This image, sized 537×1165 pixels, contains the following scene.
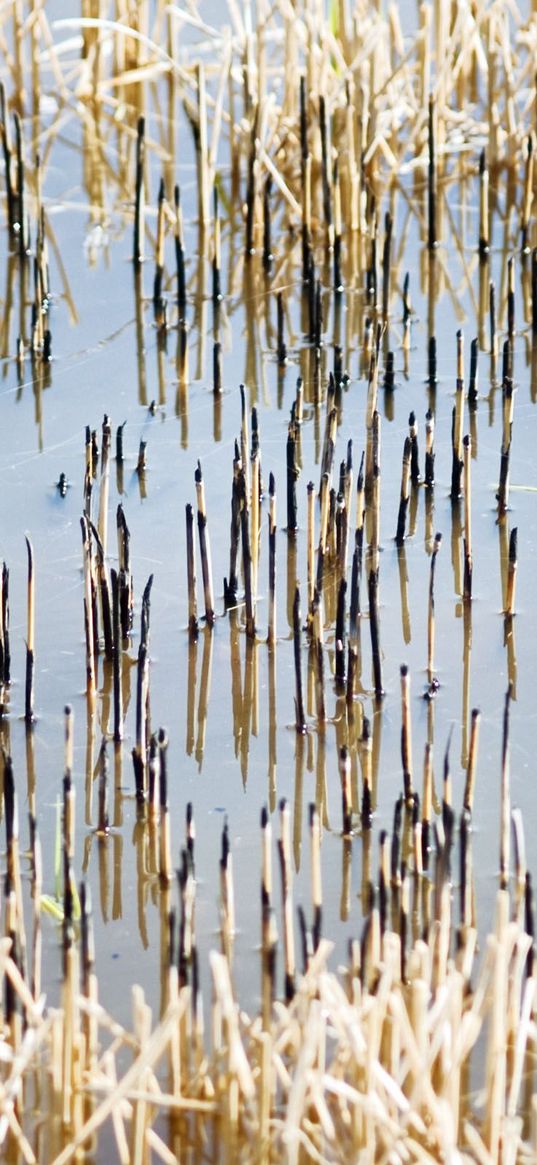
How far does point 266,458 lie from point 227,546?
50 centimetres

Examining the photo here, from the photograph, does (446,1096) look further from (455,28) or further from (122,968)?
(455,28)

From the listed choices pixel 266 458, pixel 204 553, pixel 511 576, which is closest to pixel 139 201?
pixel 266 458

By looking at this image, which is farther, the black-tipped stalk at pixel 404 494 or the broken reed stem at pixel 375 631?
the black-tipped stalk at pixel 404 494

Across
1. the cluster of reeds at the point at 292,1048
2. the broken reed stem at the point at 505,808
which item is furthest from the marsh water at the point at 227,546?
the cluster of reeds at the point at 292,1048

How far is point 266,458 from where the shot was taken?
429 cm

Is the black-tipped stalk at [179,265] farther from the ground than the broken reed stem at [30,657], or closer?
farther from the ground

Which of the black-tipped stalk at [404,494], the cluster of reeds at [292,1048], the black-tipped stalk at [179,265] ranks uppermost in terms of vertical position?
the black-tipped stalk at [179,265]

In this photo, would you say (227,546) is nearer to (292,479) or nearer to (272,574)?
(292,479)

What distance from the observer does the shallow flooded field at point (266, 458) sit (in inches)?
115

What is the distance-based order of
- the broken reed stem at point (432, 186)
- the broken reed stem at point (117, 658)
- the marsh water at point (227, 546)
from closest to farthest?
1. the marsh water at point (227, 546)
2. the broken reed stem at point (117, 658)
3. the broken reed stem at point (432, 186)

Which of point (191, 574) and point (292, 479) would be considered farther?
point (292, 479)

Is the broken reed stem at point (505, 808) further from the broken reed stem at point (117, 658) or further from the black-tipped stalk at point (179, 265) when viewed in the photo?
the black-tipped stalk at point (179, 265)

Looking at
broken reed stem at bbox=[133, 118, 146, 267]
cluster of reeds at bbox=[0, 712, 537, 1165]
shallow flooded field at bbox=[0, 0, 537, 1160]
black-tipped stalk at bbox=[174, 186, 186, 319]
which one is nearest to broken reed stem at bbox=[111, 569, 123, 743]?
shallow flooded field at bbox=[0, 0, 537, 1160]

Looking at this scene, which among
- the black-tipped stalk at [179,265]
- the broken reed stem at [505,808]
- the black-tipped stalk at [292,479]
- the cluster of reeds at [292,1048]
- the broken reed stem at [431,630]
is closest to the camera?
the cluster of reeds at [292,1048]
